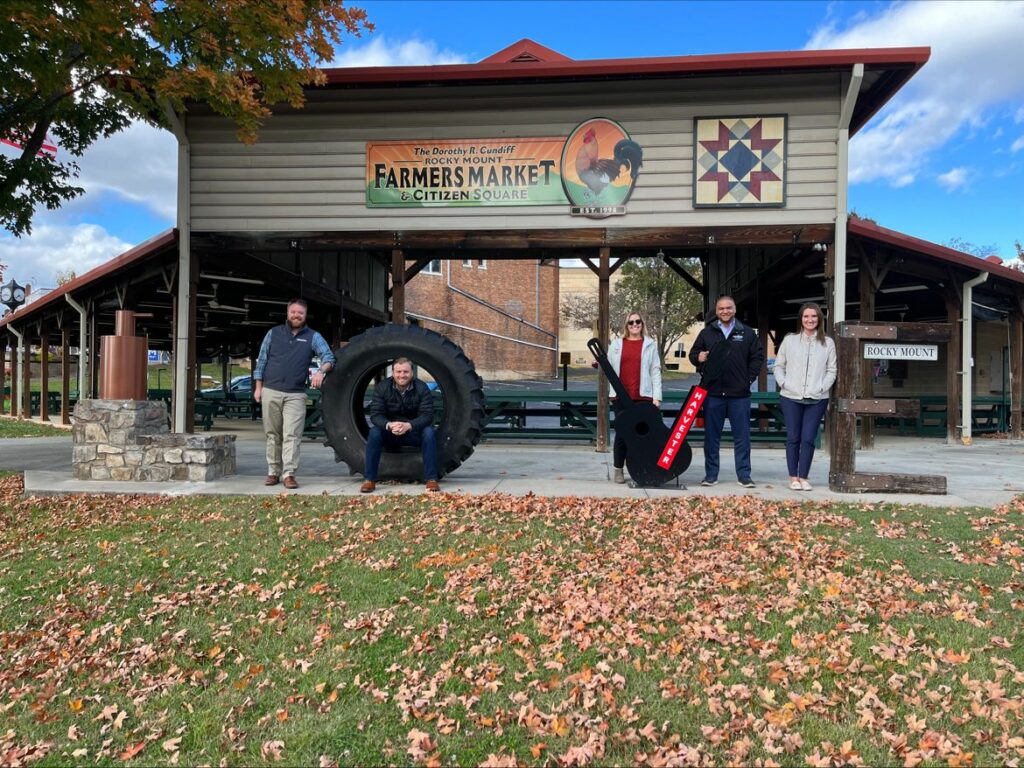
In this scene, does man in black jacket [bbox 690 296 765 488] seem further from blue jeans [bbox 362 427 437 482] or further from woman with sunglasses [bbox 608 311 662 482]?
blue jeans [bbox 362 427 437 482]

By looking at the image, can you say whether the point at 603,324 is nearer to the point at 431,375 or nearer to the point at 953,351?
the point at 431,375

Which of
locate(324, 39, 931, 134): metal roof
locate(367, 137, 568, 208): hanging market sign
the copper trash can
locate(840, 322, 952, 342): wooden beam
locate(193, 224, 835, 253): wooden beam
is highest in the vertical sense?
locate(324, 39, 931, 134): metal roof

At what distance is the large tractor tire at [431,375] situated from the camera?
701 cm

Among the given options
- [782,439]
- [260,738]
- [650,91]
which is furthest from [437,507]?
[782,439]

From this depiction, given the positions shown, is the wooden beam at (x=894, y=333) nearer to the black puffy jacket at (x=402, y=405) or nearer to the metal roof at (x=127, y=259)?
the black puffy jacket at (x=402, y=405)

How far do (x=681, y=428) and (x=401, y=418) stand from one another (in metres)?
2.67

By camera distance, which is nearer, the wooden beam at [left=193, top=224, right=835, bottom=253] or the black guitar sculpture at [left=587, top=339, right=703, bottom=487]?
the black guitar sculpture at [left=587, top=339, right=703, bottom=487]

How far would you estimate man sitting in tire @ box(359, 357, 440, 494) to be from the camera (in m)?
6.75

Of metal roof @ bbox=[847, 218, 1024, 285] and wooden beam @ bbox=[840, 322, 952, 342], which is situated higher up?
metal roof @ bbox=[847, 218, 1024, 285]

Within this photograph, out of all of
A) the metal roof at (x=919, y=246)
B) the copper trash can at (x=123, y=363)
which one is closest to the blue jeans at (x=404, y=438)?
the copper trash can at (x=123, y=363)

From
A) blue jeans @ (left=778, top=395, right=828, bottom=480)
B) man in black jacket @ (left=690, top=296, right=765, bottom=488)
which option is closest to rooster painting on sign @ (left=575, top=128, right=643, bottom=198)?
man in black jacket @ (left=690, top=296, right=765, bottom=488)

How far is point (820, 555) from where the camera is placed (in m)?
4.52

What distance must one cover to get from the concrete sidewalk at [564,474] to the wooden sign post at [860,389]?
19 cm

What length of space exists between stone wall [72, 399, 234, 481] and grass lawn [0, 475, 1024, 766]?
1.73 metres
